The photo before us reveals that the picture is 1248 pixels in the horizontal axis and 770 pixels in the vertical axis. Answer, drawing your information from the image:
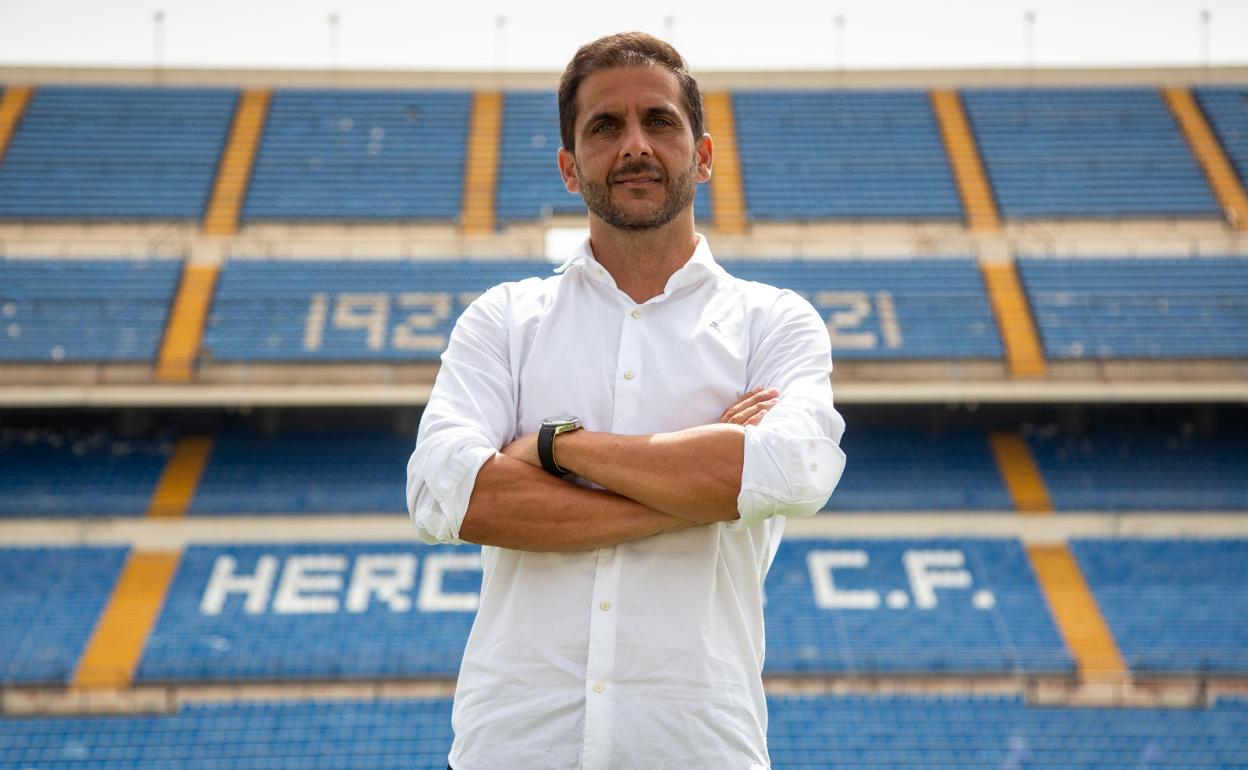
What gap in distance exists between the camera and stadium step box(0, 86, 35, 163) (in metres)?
22.2

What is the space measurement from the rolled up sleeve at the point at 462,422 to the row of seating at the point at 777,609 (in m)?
12.7

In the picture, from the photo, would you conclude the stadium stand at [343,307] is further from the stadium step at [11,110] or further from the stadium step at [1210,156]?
the stadium step at [1210,156]

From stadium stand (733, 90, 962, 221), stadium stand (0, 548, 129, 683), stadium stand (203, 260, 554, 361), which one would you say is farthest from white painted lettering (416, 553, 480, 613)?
stadium stand (733, 90, 962, 221)

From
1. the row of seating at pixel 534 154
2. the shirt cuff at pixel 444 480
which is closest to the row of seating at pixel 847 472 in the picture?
the row of seating at pixel 534 154

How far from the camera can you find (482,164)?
22.5 m

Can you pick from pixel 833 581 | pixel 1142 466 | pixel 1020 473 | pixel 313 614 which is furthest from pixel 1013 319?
pixel 313 614

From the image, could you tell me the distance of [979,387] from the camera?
17969mm

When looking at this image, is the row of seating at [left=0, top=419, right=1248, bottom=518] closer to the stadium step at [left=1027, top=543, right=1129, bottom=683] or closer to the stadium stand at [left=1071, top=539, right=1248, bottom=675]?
the stadium stand at [left=1071, top=539, right=1248, bottom=675]

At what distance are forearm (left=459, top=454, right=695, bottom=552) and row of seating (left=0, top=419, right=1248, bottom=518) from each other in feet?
50.8

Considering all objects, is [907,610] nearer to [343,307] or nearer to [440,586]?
[440,586]

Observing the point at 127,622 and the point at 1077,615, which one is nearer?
the point at 127,622

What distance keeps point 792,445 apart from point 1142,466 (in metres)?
17.6

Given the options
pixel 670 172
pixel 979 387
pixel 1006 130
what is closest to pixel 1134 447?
pixel 979 387

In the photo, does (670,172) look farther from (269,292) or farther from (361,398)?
(269,292)
